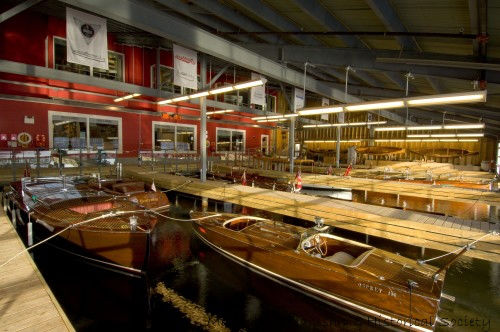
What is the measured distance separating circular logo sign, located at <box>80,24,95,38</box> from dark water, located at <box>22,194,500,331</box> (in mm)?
5668

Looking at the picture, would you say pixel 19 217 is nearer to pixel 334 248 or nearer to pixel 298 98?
pixel 334 248

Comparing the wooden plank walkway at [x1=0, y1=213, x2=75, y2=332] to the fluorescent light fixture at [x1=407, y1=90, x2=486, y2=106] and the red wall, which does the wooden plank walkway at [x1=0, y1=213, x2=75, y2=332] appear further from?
the red wall

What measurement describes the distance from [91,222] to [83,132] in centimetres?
1117

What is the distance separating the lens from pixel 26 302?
131 inches

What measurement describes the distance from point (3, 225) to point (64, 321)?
4786mm

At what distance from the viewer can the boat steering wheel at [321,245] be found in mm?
5363

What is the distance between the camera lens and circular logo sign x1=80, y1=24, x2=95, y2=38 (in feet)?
23.6

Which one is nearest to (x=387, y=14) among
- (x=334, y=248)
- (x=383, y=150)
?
(x=334, y=248)

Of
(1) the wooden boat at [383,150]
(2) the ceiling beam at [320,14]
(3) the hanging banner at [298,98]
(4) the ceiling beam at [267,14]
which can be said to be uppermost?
(4) the ceiling beam at [267,14]

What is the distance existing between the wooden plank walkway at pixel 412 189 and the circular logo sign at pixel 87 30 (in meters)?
9.68

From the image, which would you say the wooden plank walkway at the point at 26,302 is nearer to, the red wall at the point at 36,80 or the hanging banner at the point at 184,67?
the hanging banner at the point at 184,67

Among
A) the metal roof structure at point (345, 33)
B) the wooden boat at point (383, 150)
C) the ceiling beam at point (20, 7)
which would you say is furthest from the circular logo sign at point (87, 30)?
the wooden boat at point (383, 150)

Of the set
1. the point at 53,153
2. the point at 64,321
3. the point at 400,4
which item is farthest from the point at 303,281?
the point at 53,153

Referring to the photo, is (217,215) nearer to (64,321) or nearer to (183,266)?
(183,266)
